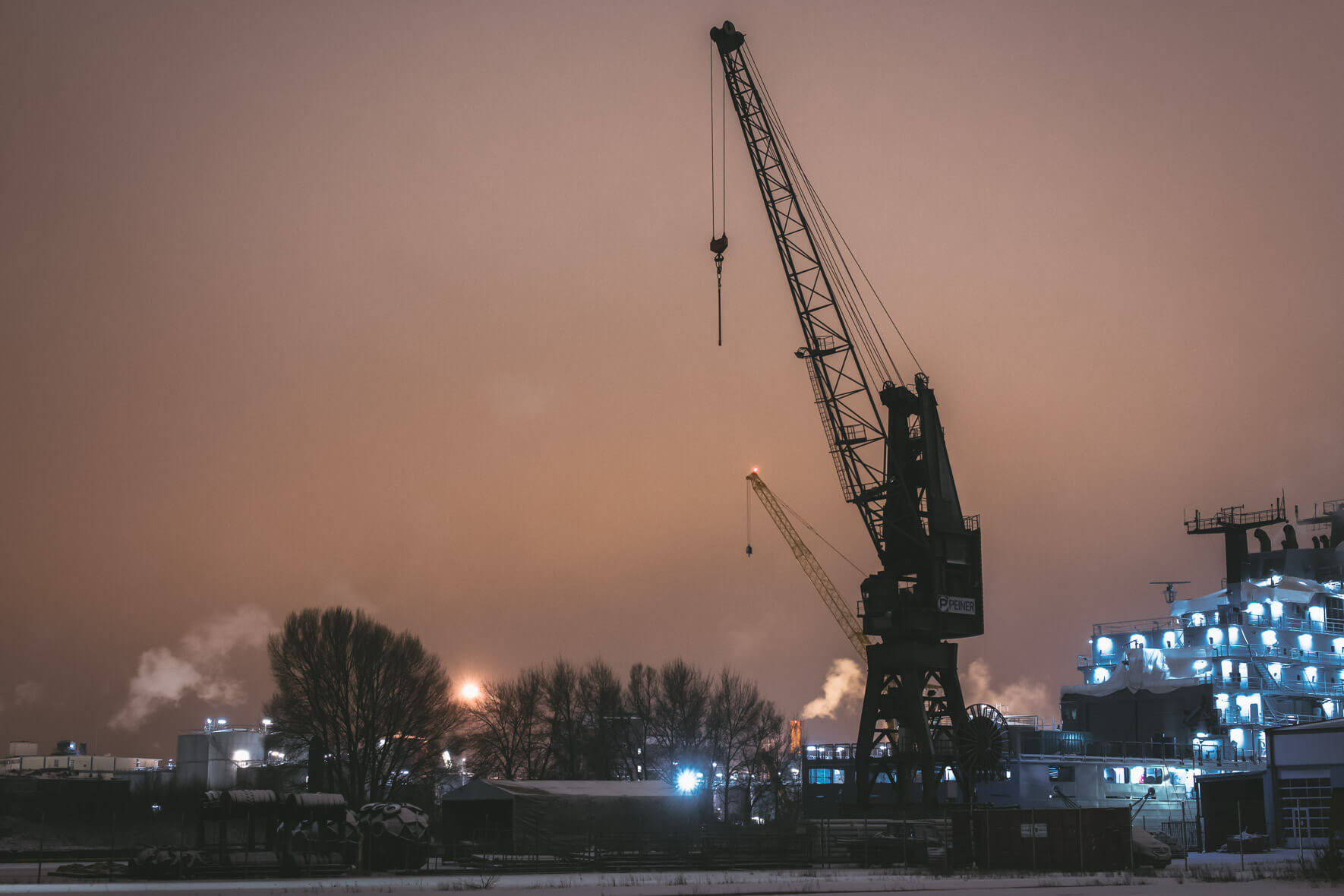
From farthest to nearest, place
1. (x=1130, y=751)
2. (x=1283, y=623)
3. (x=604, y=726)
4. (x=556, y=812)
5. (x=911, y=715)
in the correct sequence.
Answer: (x=604, y=726) < (x=1283, y=623) < (x=1130, y=751) < (x=911, y=715) < (x=556, y=812)

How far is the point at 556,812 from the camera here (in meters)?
57.0

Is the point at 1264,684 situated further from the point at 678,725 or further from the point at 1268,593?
the point at 678,725

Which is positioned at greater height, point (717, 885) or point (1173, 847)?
point (717, 885)

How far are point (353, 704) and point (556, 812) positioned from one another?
31654mm

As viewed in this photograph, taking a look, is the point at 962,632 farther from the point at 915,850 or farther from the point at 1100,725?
the point at 1100,725

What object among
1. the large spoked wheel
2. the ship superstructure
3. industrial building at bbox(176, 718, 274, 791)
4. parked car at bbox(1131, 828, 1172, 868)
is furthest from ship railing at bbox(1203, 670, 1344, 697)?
industrial building at bbox(176, 718, 274, 791)

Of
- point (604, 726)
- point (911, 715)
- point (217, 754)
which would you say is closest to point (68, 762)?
point (217, 754)

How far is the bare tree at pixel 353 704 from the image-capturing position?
3273 inches

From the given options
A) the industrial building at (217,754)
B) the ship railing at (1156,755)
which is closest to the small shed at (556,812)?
the ship railing at (1156,755)

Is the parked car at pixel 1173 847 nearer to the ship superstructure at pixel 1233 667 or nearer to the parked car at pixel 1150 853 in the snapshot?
the parked car at pixel 1150 853

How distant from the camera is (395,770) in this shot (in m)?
85.6

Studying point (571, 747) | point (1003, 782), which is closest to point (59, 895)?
point (1003, 782)

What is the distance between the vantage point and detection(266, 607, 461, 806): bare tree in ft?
273

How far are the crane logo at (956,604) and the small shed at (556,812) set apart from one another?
16.6m
